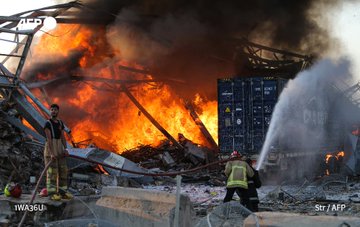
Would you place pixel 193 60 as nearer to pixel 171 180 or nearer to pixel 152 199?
pixel 171 180

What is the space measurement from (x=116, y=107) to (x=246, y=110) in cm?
797

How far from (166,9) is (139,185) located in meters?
9.72

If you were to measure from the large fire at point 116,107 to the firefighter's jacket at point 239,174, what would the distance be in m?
11.7

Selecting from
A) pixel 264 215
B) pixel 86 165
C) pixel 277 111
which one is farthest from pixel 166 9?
pixel 264 215

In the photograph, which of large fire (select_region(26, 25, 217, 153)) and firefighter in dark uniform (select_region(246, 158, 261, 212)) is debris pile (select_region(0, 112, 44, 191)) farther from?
large fire (select_region(26, 25, 217, 153))

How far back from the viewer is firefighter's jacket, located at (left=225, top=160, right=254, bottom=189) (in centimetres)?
777

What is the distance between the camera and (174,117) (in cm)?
2045

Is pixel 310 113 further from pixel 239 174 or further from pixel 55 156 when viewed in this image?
pixel 55 156

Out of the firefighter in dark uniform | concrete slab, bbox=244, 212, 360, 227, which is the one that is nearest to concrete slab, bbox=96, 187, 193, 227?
concrete slab, bbox=244, 212, 360, 227

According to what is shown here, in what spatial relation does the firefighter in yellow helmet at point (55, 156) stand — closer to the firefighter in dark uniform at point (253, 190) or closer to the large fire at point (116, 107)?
the firefighter in dark uniform at point (253, 190)

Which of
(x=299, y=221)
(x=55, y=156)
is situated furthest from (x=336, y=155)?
(x=299, y=221)

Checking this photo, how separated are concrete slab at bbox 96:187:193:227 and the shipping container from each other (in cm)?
829

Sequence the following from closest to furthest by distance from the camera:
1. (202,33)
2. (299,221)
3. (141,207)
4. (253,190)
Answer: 1. (299,221)
2. (141,207)
3. (253,190)
4. (202,33)

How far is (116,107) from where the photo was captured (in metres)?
20.5
